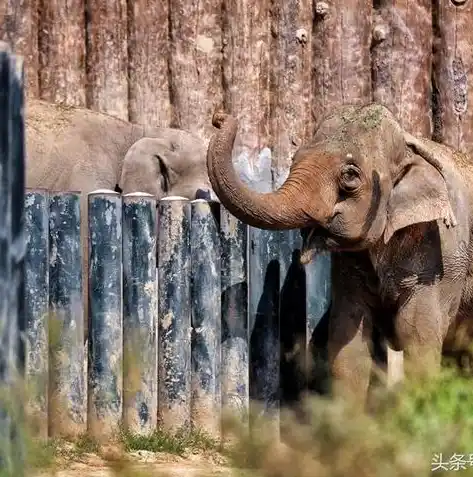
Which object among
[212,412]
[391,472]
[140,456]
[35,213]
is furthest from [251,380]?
[391,472]

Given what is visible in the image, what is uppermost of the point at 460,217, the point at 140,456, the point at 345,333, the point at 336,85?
the point at 336,85

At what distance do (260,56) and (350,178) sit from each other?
7.68 ft

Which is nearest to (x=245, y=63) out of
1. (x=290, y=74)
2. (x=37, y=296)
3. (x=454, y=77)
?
(x=290, y=74)

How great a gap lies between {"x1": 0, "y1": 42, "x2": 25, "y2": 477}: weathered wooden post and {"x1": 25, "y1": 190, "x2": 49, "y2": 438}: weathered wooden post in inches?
84.5

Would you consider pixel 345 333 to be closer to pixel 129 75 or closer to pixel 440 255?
pixel 440 255

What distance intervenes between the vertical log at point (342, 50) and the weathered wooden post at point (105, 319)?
2.32 metres

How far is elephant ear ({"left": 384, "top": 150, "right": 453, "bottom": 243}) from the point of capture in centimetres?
656

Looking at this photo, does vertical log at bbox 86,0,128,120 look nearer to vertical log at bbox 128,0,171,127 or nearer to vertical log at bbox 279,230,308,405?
vertical log at bbox 128,0,171,127

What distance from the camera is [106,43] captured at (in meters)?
8.61

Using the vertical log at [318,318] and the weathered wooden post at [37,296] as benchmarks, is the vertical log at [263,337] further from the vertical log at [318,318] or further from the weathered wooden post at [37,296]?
the weathered wooden post at [37,296]

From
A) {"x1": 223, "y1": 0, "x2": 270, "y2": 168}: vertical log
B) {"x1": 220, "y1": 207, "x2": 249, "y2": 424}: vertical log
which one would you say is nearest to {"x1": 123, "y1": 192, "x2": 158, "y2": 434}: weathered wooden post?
{"x1": 220, "y1": 207, "x2": 249, "y2": 424}: vertical log

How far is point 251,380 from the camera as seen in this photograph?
7.02 metres

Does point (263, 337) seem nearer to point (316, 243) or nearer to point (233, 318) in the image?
point (233, 318)

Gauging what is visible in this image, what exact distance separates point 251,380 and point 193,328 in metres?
0.40
